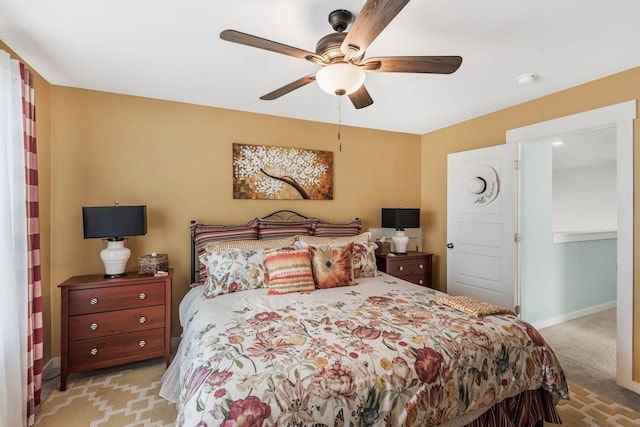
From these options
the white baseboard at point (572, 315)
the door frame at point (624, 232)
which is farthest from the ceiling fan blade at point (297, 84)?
the white baseboard at point (572, 315)

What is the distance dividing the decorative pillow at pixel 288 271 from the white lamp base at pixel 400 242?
165 centimetres

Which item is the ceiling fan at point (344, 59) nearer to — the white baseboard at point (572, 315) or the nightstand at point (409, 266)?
the nightstand at point (409, 266)

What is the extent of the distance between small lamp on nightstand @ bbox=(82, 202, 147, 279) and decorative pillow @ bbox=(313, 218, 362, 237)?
5.64 ft

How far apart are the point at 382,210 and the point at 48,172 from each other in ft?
11.3

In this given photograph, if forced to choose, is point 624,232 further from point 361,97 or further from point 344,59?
point 344,59

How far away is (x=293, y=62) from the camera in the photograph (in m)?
2.29

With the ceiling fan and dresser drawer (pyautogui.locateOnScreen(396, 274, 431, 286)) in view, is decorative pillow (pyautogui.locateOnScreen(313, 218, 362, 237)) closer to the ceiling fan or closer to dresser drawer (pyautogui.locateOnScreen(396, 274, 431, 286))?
dresser drawer (pyautogui.locateOnScreen(396, 274, 431, 286))

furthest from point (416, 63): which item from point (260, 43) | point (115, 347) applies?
point (115, 347)

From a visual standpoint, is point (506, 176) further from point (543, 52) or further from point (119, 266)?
point (119, 266)

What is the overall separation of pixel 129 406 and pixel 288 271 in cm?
144

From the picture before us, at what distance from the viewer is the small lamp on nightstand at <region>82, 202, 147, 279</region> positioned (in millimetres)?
2463

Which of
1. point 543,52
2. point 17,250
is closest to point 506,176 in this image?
point 543,52

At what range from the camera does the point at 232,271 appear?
2.46 metres

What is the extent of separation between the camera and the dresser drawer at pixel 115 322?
242 centimetres
